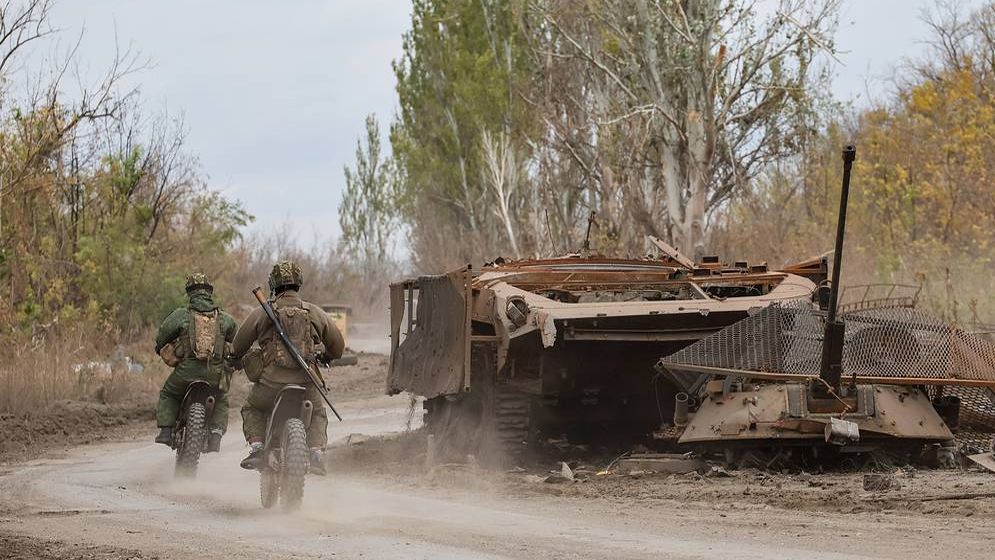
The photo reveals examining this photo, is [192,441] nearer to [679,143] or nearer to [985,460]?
[985,460]

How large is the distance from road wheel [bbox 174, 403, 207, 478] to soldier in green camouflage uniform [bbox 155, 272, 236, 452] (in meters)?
0.10

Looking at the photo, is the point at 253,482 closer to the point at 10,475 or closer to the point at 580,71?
the point at 10,475

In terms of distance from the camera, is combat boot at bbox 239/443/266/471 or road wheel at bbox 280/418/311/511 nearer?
road wheel at bbox 280/418/311/511

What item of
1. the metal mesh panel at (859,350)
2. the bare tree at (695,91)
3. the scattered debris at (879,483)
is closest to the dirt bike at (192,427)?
the metal mesh panel at (859,350)

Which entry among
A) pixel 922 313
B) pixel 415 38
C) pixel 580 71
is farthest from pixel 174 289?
pixel 415 38

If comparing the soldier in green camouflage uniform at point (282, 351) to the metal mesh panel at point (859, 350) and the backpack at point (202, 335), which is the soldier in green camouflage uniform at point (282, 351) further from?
the metal mesh panel at point (859, 350)

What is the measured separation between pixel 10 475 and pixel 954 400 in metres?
7.73

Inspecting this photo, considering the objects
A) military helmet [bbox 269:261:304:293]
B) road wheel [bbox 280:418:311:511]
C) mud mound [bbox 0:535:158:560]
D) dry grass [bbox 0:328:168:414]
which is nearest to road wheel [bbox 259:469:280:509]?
road wheel [bbox 280:418:311:511]

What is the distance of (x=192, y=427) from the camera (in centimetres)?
1273

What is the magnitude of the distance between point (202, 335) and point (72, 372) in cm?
915

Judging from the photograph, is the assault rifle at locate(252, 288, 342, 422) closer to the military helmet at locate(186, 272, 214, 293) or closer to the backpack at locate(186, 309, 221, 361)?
the backpack at locate(186, 309, 221, 361)

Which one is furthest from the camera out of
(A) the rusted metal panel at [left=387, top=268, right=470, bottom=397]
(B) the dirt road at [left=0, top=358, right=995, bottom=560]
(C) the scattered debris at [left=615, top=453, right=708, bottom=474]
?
(A) the rusted metal panel at [left=387, top=268, right=470, bottom=397]

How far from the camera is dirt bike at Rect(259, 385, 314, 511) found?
1002cm

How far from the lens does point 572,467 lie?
13.3 meters
